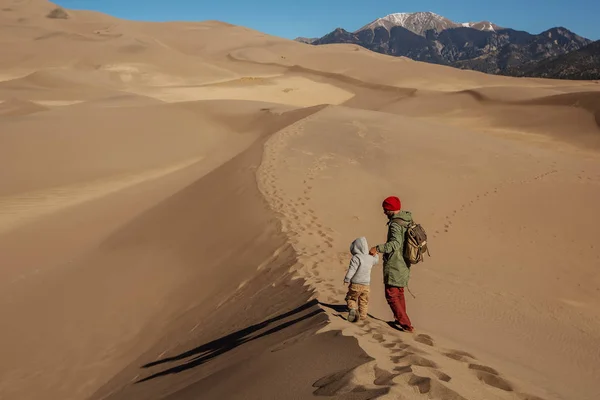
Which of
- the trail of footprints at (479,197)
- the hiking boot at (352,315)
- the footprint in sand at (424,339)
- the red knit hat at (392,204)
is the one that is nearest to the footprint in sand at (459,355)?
the footprint in sand at (424,339)

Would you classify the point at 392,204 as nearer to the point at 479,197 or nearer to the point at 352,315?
the point at 352,315

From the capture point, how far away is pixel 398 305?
185 inches

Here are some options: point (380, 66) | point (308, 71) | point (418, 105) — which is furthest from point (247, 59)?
point (418, 105)

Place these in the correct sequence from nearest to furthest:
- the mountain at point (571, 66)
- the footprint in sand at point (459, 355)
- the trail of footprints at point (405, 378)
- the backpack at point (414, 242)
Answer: the trail of footprints at point (405, 378)
the footprint in sand at point (459, 355)
the backpack at point (414, 242)
the mountain at point (571, 66)

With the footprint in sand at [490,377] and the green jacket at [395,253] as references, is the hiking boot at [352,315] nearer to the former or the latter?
the green jacket at [395,253]

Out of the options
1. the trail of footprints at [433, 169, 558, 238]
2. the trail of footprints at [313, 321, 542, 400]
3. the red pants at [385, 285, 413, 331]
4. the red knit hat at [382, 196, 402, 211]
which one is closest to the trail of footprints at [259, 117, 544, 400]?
the trail of footprints at [313, 321, 542, 400]

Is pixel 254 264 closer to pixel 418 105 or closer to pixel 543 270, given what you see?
pixel 543 270

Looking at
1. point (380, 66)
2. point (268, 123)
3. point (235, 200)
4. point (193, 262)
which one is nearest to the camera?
point (193, 262)

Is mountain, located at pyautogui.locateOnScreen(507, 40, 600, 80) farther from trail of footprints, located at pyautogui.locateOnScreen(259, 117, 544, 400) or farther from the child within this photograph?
the child

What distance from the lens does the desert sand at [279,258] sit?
400 cm

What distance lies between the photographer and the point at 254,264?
7.23 metres

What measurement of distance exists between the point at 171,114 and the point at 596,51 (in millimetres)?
121246

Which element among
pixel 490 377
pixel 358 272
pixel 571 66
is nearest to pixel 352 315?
pixel 358 272

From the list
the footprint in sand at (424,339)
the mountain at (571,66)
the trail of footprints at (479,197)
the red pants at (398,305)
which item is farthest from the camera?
the mountain at (571,66)
